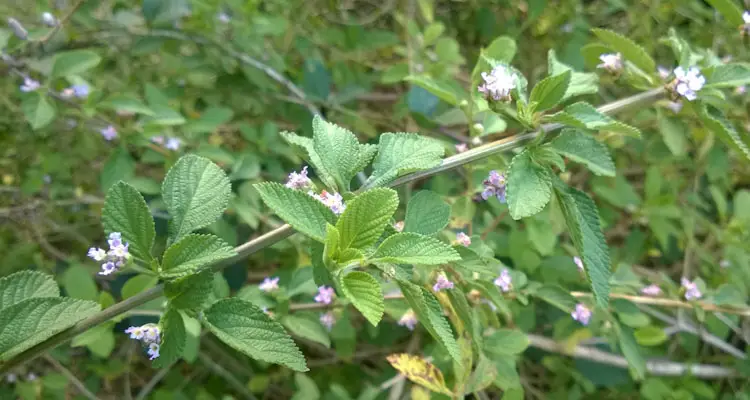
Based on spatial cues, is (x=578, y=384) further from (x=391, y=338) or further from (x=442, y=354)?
(x=442, y=354)

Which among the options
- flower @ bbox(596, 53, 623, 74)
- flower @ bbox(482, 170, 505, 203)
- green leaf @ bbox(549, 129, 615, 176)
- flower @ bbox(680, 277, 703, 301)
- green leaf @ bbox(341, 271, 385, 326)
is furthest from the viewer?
flower @ bbox(680, 277, 703, 301)

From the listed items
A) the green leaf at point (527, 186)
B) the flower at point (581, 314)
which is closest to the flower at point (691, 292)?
the flower at point (581, 314)

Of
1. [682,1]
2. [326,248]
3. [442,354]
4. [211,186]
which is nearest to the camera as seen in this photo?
[326,248]

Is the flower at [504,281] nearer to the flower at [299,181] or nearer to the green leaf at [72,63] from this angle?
→ the flower at [299,181]

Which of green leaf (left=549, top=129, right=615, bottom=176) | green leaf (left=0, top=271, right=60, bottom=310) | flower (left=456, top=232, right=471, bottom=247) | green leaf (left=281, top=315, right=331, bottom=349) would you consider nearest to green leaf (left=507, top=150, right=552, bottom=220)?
green leaf (left=549, top=129, right=615, bottom=176)

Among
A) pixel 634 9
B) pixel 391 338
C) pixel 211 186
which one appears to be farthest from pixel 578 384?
pixel 211 186

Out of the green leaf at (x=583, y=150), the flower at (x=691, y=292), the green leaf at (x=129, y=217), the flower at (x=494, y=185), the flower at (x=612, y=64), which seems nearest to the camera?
the green leaf at (x=129, y=217)

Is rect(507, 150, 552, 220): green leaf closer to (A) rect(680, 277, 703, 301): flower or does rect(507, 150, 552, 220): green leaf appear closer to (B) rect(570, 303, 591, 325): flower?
(B) rect(570, 303, 591, 325): flower
